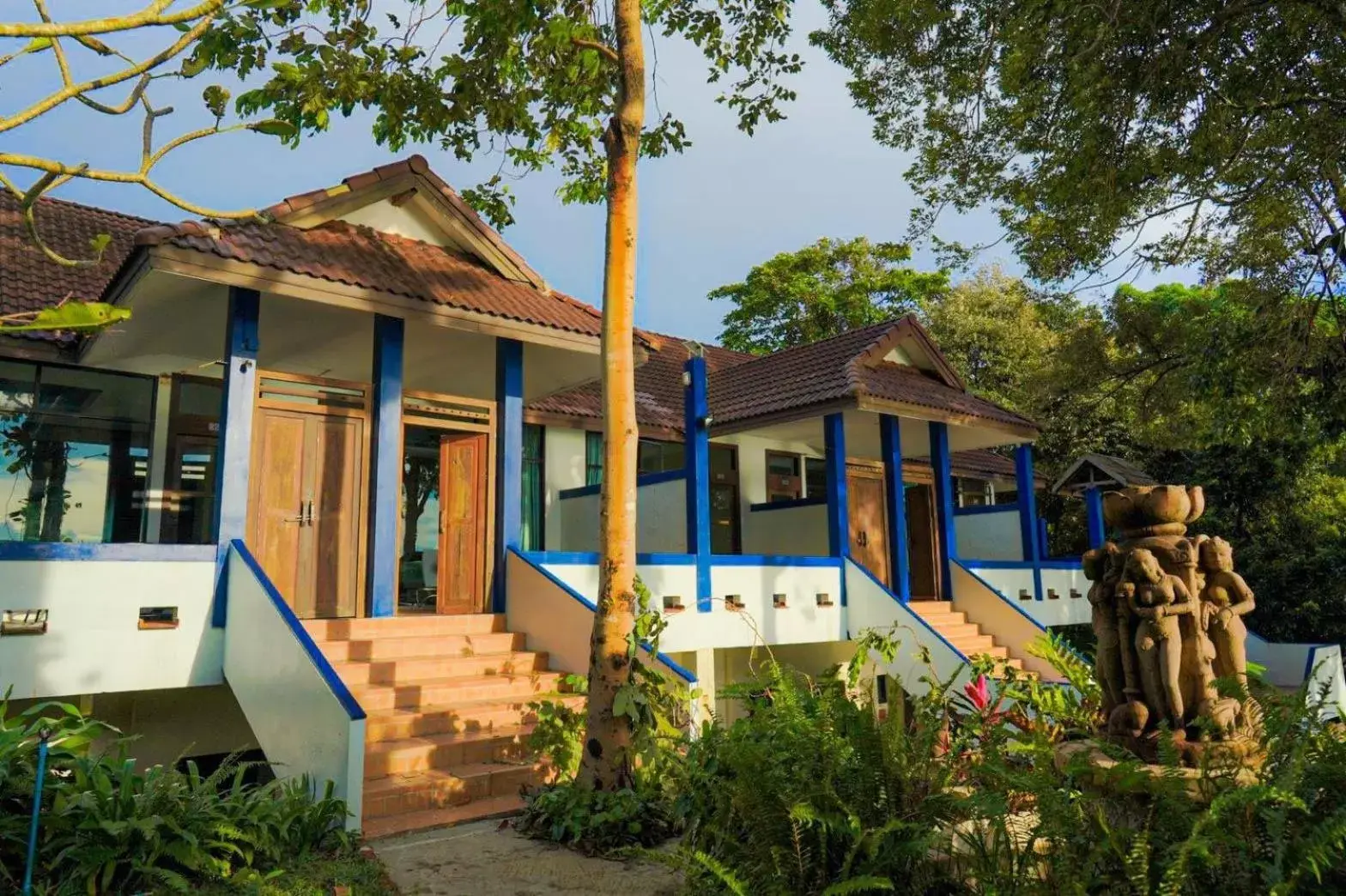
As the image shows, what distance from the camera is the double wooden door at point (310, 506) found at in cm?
830

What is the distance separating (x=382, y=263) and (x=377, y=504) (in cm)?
232

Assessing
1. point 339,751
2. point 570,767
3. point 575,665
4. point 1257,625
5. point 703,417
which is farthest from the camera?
point 1257,625

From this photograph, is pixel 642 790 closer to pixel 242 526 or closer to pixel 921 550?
pixel 242 526

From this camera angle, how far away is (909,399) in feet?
42.2

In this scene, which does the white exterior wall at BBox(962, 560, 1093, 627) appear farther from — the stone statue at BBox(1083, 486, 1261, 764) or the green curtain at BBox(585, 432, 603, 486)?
the stone statue at BBox(1083, 486, 1261, 764)

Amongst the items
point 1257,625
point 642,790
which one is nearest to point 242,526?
point 642,790

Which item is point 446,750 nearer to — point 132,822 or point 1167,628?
point 132,822

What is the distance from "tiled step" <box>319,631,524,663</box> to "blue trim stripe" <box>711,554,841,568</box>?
9.42ft

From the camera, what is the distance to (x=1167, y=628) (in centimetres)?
447

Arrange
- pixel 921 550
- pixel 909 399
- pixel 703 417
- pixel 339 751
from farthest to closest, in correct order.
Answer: pixel 921 550
pixel 909 399
pixel 703 417
pixel 339 751

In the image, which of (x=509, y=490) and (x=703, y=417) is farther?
(x=703, y=417)

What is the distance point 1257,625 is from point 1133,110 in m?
14.1

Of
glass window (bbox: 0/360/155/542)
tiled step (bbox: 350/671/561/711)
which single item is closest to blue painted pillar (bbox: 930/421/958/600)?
tiled step (bbox: 350/671/561/711)

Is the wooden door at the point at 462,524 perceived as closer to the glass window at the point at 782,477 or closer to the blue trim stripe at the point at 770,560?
the blue trim stripe at the point at 770,560
